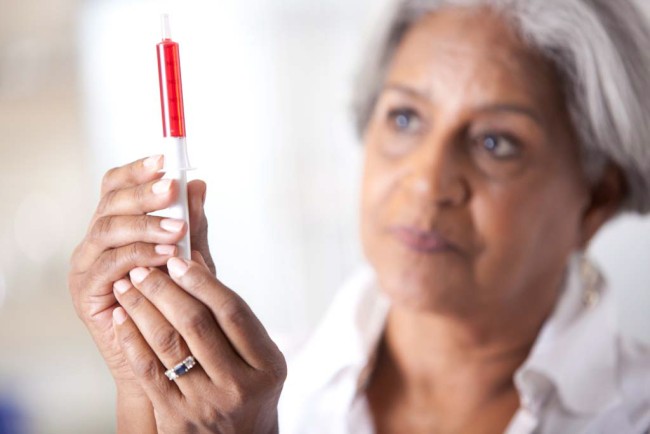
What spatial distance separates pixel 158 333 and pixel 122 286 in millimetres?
40

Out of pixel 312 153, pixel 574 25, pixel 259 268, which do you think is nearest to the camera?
pixel 574 25

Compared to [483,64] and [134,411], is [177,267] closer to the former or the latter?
[134,411]

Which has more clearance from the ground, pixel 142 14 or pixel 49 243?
pixel 142 14

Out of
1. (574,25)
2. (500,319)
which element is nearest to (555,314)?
(500,319)

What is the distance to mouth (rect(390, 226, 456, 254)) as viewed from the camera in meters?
0.73

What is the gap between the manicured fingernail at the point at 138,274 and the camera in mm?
425

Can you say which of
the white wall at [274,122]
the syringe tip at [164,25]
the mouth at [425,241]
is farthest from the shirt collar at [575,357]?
the syringe tip at [164,25]

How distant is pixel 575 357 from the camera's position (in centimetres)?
77

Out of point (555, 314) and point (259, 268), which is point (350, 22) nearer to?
point (259, 268)

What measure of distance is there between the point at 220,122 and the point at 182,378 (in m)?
0.59

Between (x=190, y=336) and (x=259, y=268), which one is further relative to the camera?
(x=259, y=268)

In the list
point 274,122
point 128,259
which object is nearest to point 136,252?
point 128,259

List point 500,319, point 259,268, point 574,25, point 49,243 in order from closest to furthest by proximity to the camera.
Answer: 1. point 574,25
2. point 500,319
3. point 259,268
4. point 49,243

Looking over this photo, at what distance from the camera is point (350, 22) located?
1016mm
